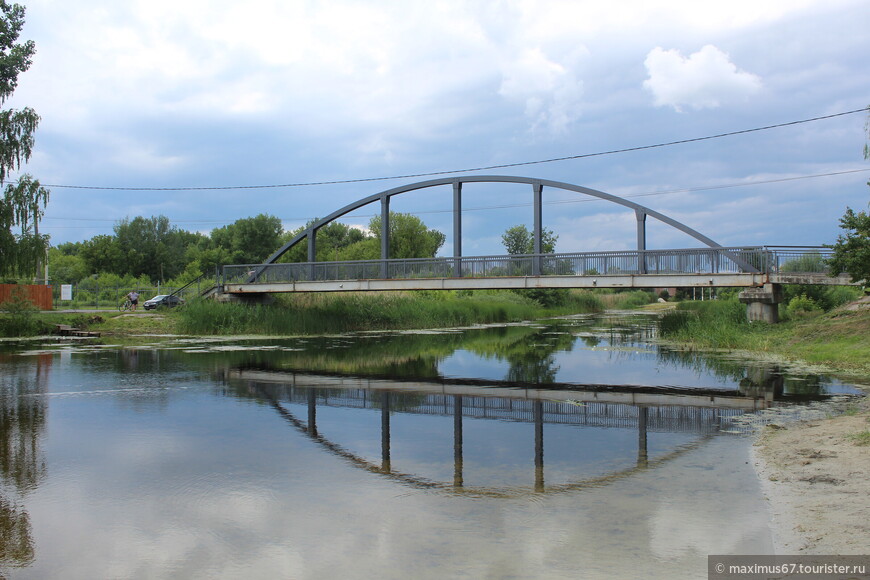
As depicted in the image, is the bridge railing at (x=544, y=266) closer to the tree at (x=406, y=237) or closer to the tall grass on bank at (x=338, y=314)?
the tall grass on bank at (x=338, y=314)

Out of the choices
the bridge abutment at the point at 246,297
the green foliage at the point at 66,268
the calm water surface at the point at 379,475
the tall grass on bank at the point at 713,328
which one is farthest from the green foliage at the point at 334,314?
the green foliage at the point at 66,268

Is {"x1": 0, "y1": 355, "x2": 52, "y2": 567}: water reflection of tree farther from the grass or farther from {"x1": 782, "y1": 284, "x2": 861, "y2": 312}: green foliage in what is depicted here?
{"x1": 782, "y1": 284, "x2": 861, "y2": 312}: green foliage

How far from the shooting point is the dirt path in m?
5.73

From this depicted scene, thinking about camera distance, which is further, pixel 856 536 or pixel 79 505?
pixel 79 505

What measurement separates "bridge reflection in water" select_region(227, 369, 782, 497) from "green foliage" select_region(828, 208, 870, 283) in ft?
23.4

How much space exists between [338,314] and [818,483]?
124 ft

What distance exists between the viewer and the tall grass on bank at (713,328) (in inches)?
1137

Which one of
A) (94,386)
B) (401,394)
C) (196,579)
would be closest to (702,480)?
(196,579)

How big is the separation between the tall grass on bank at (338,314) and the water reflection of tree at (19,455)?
20674mm

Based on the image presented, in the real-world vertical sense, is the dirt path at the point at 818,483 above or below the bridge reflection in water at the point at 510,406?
above

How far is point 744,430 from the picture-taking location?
1091cm

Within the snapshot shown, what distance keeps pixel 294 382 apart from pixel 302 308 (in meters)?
26.9

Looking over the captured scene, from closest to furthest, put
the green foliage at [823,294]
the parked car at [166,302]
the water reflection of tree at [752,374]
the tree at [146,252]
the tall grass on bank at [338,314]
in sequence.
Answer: the water reflection of tree at [752,374] < the green foliage at [823,294] < the tall grass on bank at [338,314] < the parked car at [166,302] < the tree at [146,252]

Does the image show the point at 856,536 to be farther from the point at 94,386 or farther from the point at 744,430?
the point at 94,386
